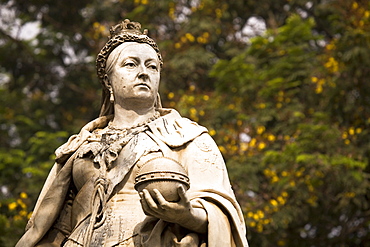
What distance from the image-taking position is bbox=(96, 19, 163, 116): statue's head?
8.45m

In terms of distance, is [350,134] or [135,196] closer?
[135,196]

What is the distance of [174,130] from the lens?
8.17m

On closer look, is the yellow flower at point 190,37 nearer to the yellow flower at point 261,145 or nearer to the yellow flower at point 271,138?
the yellow flower at point 271,138

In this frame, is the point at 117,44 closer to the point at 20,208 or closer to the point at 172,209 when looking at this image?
the point at 172,209

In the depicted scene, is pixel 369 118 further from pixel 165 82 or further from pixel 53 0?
pixel 53 0

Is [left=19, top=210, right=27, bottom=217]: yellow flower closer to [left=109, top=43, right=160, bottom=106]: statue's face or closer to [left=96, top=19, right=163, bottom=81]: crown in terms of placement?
[left=96, top=19, right=163, bottom=81]: crown

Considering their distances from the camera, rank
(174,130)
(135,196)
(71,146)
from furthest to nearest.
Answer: (71,146) < (174,130) < (135,196)

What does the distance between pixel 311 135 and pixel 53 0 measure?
907cm

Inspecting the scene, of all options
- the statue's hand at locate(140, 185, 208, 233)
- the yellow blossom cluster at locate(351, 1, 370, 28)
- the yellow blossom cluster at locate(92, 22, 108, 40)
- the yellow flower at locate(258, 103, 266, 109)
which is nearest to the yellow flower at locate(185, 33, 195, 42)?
the yellow blossom cluster at locate(92, 22, 108, 40)

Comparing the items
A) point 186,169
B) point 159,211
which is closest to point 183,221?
point 159,211

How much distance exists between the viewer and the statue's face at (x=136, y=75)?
8250 millimetres

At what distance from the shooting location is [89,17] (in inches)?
1000

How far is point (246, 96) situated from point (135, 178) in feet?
45.9

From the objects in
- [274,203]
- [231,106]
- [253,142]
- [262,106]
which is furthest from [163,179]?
[231,106]
